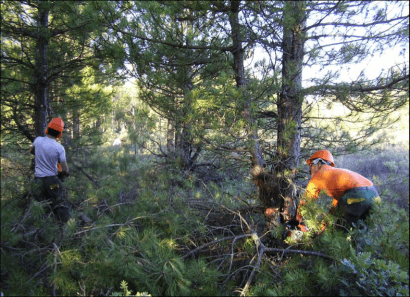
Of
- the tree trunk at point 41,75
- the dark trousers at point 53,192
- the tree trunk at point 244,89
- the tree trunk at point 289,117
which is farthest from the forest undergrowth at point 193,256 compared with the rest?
the tree trunk at point 41,75

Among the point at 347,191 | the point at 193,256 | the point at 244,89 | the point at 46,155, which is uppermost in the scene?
the point at 244,89

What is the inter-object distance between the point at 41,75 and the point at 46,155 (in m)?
1.92

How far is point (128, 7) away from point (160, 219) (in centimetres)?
317

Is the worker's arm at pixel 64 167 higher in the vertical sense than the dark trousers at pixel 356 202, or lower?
higher

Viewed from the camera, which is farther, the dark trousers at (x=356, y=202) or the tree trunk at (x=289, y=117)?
the tree trunk at (x=289, y=117)

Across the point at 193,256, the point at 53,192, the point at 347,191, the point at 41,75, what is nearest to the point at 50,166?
the point at 53,192

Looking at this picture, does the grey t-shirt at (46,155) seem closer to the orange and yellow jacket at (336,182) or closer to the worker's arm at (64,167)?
the worker's arm at (64,167)

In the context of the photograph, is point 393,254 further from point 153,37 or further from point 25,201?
point 25,201

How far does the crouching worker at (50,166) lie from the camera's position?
4160 mm

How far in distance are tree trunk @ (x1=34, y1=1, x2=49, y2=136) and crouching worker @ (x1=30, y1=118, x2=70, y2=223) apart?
118 cm

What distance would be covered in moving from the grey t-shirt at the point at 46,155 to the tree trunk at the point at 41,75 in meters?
1.18

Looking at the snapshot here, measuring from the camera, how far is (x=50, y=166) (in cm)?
423

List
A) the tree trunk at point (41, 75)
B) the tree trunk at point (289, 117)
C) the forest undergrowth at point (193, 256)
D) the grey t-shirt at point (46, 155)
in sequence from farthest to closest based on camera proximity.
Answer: the tree trunk at point (41, 75) < the grey t-shirt at point (46, 155) < the tree trunk at point (289, 117) < the forest undergrowth at point (193, 256)

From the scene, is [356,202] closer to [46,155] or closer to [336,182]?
[336,182]
